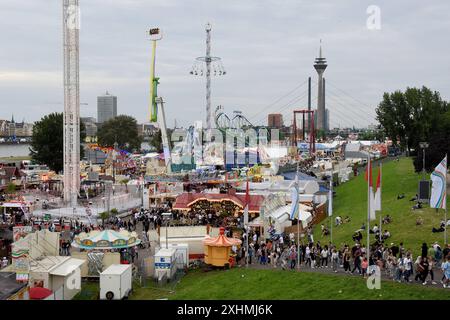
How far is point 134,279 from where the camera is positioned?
69.3ft

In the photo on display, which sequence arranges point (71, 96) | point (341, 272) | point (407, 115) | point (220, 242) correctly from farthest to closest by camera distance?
point (407, 115) < point (71, 96) < point (220, 242) < point (341, 272)

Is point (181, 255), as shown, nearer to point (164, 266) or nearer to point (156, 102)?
point (164, 266)

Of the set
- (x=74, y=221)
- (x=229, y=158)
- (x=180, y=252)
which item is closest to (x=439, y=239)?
(x=180, y=252)

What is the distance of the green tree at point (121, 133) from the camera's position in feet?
402

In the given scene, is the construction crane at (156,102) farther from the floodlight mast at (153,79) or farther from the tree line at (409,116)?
the tree line at (409,116)

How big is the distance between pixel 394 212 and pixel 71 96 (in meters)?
27.2

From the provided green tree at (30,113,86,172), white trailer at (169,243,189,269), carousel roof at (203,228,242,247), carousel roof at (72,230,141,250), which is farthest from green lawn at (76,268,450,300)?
green tree at (30,113,86,172)

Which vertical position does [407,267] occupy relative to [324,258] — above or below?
above

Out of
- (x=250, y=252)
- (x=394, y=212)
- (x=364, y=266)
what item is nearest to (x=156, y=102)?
(x=394, y=212)

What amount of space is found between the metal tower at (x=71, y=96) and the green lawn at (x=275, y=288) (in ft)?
81.5

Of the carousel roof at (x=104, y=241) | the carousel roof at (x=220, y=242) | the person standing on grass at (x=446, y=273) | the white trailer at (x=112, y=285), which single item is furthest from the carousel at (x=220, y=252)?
the person standing on grass at (x=446, y=273)

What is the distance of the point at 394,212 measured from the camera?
2914 centimetres

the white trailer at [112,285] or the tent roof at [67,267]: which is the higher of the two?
the tent roof at [67,267]

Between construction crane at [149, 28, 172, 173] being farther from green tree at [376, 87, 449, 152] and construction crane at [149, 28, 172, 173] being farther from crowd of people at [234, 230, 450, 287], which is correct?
crowd of people at [234, 230, 450, 287]
